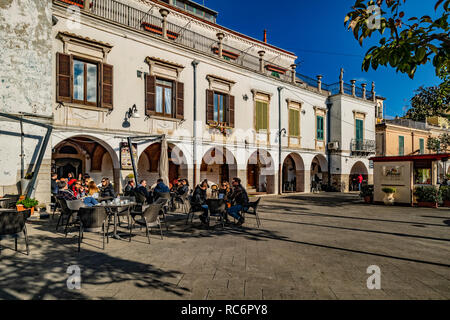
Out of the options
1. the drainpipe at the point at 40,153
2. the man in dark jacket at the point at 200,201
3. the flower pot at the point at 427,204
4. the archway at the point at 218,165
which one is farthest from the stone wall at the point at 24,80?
the flower pot at the point at 427,204

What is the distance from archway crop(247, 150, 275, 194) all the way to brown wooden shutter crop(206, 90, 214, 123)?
14.1 ft

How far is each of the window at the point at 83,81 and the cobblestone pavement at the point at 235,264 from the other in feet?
17.3

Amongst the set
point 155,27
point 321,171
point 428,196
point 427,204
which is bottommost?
point 427,204

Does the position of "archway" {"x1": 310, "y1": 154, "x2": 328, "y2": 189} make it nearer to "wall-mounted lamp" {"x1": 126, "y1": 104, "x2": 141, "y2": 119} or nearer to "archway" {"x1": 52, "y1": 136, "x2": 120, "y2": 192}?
"wall-mounted lamp" {"x1": 126, "y1": 104, "x2": 141, "y2": 119}

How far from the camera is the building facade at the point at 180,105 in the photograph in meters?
10.6

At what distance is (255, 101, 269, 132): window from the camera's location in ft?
57.0

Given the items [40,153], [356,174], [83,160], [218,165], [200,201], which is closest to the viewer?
[200,201]

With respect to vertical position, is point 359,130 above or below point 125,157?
above

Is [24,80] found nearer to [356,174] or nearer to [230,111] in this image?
[230,111]

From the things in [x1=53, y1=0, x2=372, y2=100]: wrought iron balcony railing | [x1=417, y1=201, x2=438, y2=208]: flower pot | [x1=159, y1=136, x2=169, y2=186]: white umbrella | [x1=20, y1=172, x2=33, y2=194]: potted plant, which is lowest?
[x1=417, y1=201, x2=438, y2=208]: flower pot

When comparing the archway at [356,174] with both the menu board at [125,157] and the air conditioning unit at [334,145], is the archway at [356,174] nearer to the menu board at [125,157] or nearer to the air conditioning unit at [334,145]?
the air conditioning unit at [334,145]

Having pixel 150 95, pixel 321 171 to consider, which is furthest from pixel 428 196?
pixel 150 95

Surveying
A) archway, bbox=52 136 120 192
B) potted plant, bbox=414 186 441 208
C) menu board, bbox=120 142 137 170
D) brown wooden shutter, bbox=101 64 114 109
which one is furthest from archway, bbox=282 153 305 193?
brown wooden shutter, bbox=101 64 114 109

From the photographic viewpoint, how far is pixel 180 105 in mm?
13547
